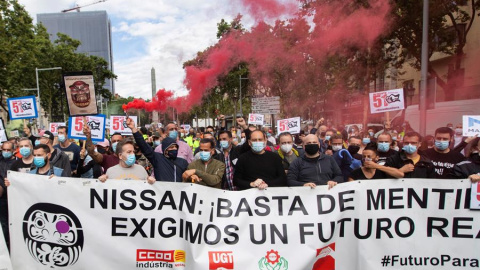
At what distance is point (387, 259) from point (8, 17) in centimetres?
2743

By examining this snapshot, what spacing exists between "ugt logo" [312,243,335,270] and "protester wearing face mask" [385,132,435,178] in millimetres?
1211

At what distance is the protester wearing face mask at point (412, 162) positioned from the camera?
4484 mm

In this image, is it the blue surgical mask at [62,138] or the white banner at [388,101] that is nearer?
the blue surgical mask at [62,138]

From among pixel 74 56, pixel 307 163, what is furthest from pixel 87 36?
pixel 307 163

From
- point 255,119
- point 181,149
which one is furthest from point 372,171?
point 255,119

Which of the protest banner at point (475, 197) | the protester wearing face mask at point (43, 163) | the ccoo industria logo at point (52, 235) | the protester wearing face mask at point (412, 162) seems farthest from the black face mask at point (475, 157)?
the protester wearing face mask at point (43, 163)

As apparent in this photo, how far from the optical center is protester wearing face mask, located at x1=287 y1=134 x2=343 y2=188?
15.3 ft

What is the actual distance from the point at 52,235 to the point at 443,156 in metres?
4.75

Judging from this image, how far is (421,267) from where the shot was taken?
13.1ft

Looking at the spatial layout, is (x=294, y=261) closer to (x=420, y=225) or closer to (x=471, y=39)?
(x=420, y=225)

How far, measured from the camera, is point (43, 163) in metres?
4.88

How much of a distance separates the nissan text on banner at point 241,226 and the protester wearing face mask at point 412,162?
38 centimetres

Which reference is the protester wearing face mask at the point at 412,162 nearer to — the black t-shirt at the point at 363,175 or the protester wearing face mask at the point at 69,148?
the black t-shirt at the point at 363,175

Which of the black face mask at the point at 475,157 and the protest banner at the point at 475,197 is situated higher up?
the black face mask at the point at 475,157
